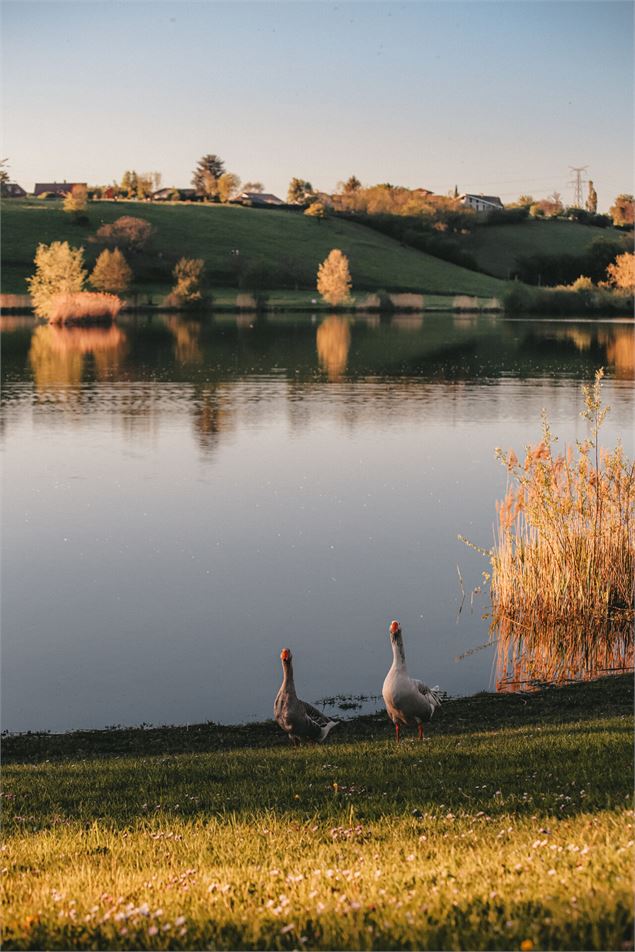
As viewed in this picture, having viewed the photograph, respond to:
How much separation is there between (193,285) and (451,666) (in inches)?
3748

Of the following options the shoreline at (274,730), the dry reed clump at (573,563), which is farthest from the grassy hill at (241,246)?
the shoreline at (274,730)

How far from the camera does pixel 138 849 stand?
25.5 feet

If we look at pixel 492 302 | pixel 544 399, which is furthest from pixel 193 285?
pixel 544 399

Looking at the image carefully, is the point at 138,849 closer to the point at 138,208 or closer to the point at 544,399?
the point at 544,399

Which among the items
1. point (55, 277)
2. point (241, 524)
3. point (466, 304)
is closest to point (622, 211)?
point (466, 304)

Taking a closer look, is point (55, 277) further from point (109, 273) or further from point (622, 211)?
point (622, 211)

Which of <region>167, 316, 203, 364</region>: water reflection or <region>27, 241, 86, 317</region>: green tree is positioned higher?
<region>27, 241, 86, 317</region>: green tree

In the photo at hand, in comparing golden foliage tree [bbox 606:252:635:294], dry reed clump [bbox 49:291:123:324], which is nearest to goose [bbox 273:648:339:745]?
dry reed clump [bbox 49:291:123:324]

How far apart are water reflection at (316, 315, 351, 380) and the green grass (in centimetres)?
4447

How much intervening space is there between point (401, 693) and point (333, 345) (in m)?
63.3

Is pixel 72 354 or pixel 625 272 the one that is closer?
pixel 72 354

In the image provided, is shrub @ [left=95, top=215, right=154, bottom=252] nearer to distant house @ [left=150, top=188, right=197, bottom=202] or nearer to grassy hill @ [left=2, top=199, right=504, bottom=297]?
grassy hill @ [left=2, top=199, right=504, bottom=297]

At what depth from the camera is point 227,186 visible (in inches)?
7023

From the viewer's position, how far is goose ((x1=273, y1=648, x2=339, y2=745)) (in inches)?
467
